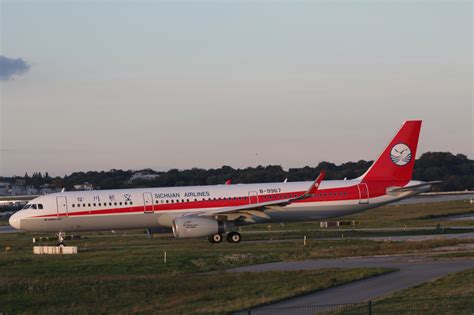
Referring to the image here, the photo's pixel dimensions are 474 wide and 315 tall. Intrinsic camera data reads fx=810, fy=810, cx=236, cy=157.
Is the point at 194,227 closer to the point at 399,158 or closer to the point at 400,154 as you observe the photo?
the point at 399,158

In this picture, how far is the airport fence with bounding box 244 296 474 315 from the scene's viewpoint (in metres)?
21.4

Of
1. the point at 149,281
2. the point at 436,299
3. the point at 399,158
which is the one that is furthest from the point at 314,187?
the point at 436,299

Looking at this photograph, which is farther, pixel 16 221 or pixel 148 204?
pixel 16 221

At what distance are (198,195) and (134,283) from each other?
65.3 feet

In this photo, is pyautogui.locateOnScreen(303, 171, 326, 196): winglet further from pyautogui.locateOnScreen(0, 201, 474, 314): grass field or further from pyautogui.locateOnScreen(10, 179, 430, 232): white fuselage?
pyautogui.locateOnScreen(0, 201, 474, 314): grass field

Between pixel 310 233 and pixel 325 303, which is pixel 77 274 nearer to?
pixel 325 303

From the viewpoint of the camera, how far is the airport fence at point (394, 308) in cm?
2139

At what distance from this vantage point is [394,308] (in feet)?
72.6

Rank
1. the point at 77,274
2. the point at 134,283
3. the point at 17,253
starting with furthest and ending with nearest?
the point at 17,253 < the point at 77,274 < the point at 134,283

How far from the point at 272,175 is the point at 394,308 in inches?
4612

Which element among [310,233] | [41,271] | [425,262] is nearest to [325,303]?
[425,262]

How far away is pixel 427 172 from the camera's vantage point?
16112cm

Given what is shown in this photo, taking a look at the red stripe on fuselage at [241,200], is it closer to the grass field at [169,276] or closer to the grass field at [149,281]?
the grass field at [169,276]

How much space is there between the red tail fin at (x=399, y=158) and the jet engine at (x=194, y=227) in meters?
11.3
